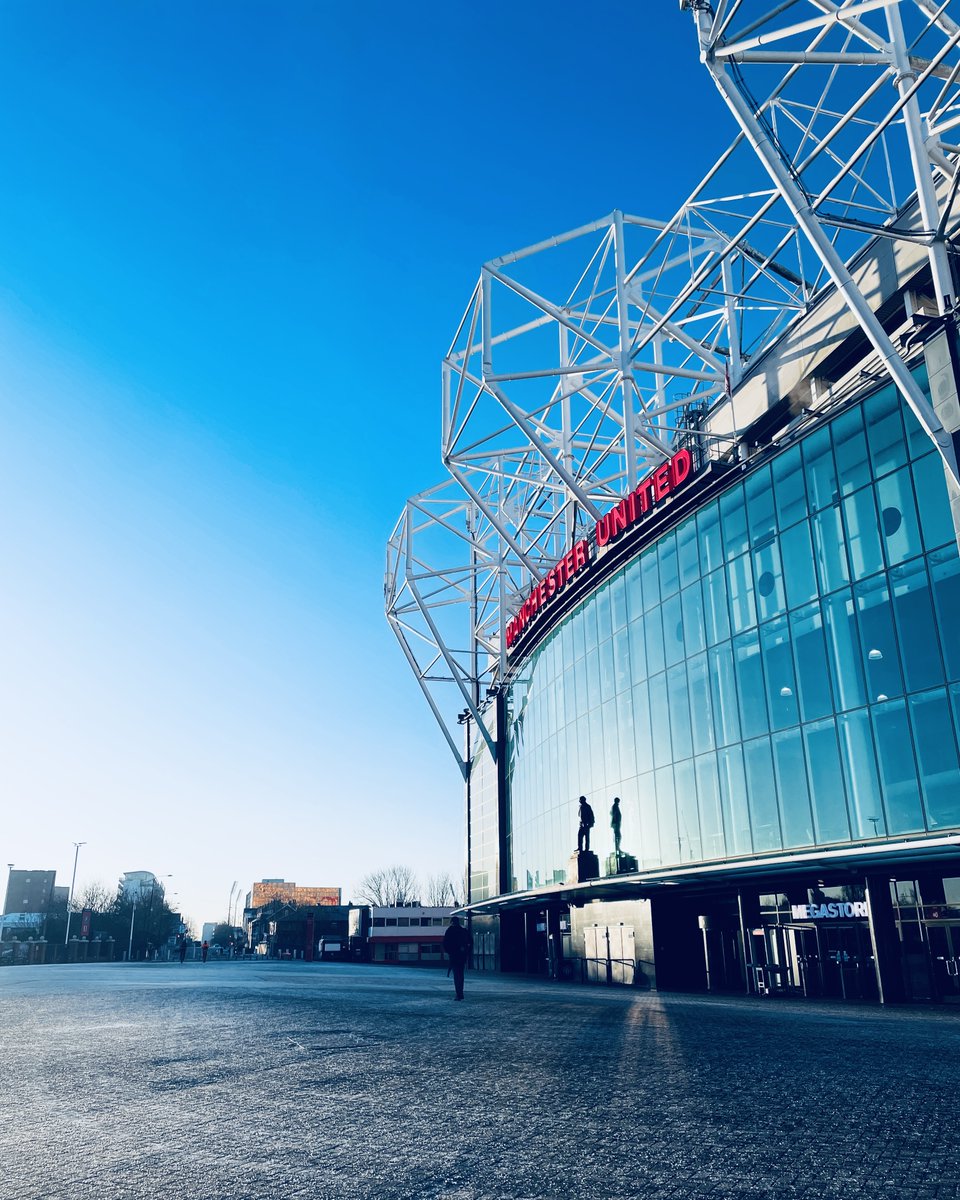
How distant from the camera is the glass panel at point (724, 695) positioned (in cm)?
2647

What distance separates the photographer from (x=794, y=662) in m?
24.2

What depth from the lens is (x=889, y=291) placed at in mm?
23062

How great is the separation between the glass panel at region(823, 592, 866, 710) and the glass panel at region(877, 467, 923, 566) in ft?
5.80

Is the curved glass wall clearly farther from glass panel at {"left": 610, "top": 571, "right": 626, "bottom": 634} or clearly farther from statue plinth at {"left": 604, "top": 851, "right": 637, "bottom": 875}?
statue plinth at {"left": 604, "top": 851, "right": 637, "bottom": 875}

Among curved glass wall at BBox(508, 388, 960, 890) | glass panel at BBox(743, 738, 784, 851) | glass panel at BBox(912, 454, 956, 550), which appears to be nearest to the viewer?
glass panel at BBox(912, 454, 956, 550)

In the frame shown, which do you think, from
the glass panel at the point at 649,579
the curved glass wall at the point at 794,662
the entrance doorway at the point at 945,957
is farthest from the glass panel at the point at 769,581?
the entrance doorway at the point at 945,957

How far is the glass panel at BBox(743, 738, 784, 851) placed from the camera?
80.2 feet

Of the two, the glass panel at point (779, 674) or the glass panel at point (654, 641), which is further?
the glass panel at point (654, 641)

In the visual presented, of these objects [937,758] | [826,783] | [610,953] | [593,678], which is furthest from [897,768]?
[593,678]

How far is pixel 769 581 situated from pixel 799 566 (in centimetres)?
125

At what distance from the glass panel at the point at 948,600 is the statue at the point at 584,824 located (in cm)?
1692

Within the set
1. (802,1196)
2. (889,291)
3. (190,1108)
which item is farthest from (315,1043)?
(889,291)

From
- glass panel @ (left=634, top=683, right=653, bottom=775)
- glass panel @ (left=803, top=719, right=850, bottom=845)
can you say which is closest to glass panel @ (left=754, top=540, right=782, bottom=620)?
glass panel @ (left=803, top=719, right=850, bottom=845)

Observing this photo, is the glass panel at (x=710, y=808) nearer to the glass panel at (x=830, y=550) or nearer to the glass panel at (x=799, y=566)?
the glass panel at (x=799, y=566)
